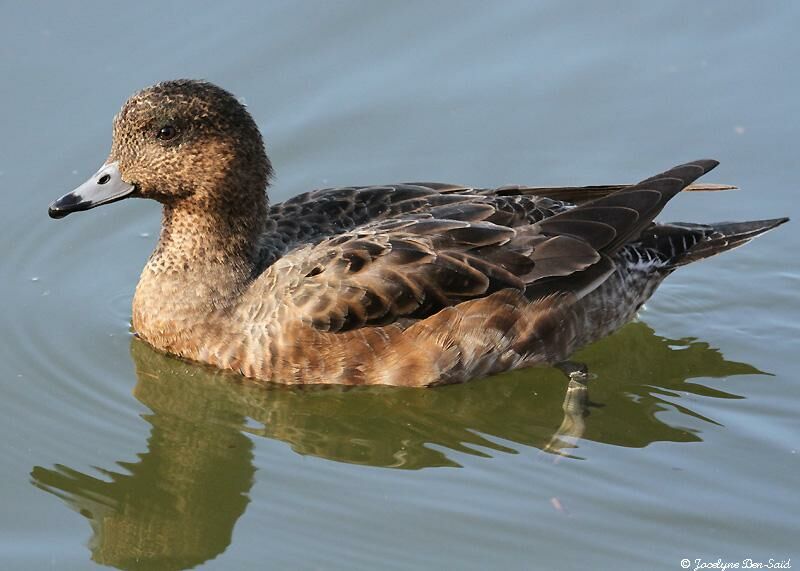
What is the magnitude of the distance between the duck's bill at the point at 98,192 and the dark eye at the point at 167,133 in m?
0.38

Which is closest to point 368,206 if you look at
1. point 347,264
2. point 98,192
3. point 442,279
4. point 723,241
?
point 347,264

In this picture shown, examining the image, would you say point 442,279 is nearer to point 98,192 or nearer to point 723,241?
point 723,241

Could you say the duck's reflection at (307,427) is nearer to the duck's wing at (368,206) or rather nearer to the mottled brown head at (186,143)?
the duck's wing at (368,206)

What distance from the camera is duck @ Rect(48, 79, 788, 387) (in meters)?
9.62

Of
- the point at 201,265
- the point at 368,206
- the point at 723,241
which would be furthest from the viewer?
the point at 723,241

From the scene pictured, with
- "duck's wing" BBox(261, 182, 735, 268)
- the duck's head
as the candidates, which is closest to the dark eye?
the duck's head

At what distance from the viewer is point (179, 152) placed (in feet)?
32.2

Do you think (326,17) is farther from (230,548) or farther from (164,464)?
(230,548)

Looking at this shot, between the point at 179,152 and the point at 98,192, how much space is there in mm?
599

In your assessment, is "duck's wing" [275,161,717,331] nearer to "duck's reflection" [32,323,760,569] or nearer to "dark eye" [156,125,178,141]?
"duck's reflection" [32,323,760,569]

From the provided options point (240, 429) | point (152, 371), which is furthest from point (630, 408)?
point (152, 371)

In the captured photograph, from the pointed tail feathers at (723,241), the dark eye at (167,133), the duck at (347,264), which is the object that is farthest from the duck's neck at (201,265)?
the pointed tail feathers at (723,241)

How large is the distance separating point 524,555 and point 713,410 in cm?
203

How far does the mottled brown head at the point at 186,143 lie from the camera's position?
9695mm
